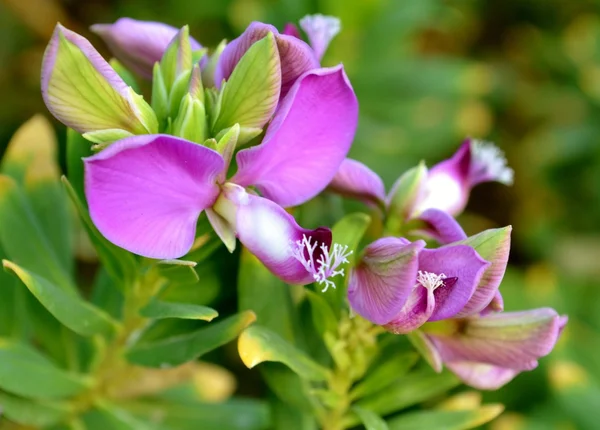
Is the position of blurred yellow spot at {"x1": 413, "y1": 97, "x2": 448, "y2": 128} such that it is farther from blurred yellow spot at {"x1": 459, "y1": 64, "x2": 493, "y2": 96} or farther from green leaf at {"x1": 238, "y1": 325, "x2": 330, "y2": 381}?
green leaf at {"x1": 238, "y1": 325, "x2": 330, "y2": 381}

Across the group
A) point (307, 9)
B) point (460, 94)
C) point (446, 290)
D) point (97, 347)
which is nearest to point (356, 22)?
point (307, 9)

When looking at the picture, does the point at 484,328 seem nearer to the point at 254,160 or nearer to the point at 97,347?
the point at 254,160

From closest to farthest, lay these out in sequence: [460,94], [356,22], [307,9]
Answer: [307,9]
[356,22]
[460,94]

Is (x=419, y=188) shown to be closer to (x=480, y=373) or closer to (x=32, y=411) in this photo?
(x=480, y=373)

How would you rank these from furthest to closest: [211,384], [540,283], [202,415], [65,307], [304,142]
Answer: [540,283]
[211,384]
[202,415]
[65,307]
[304,142]

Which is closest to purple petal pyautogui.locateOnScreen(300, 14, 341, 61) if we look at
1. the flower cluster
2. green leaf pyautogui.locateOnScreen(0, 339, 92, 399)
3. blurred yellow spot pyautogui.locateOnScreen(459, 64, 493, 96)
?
the flower cluster

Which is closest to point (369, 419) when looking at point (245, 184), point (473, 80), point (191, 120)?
point (245, 184)
